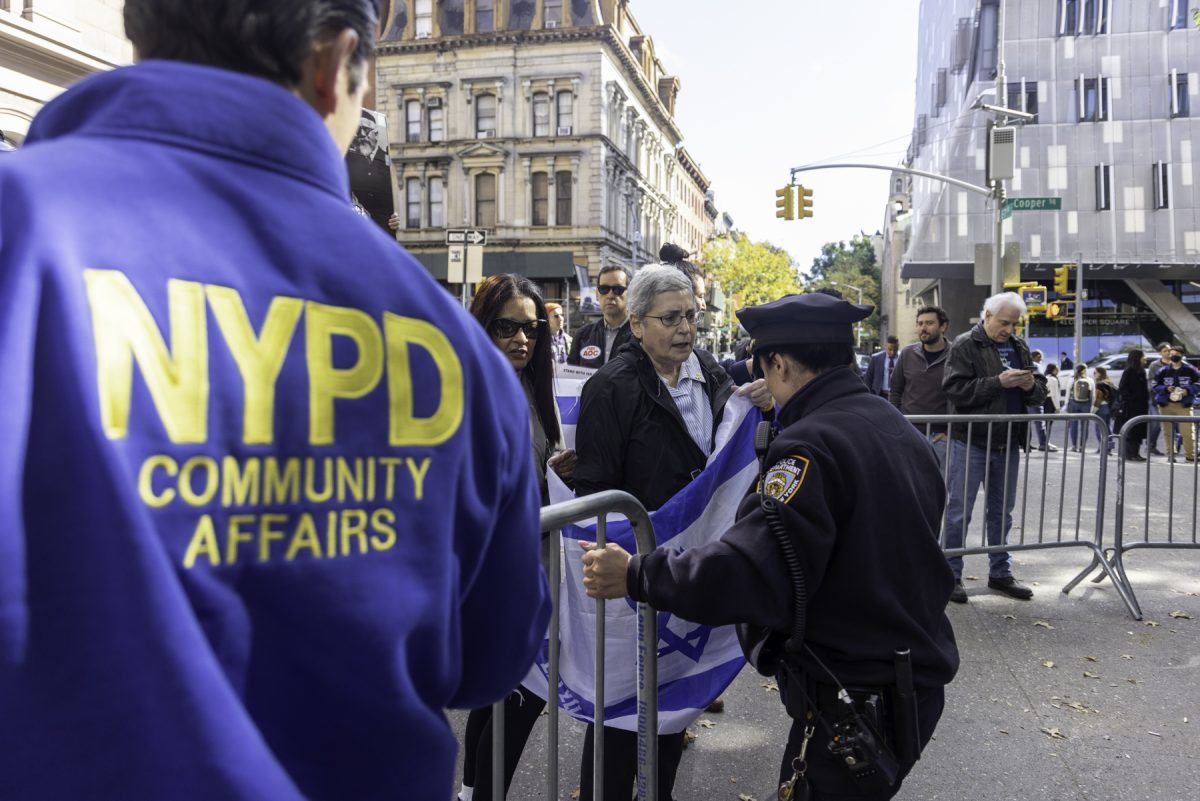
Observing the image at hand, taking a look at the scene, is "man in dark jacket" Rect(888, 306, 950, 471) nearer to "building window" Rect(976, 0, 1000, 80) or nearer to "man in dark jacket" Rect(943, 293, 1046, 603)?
"man in dark jacket" Rect(943, 293, 1046, 603)

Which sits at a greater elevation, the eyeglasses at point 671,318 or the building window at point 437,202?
the building window at point 437,202

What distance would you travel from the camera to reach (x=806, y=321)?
8.44 ft

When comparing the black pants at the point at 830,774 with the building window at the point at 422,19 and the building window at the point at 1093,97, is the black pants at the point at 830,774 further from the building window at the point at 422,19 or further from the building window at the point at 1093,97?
the building window at the point at 422,19

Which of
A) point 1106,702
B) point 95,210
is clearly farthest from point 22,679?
point 1106,702

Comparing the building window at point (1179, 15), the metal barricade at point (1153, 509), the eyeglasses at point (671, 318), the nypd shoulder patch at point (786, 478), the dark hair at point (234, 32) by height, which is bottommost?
the metal barricade at point (1153, 509)

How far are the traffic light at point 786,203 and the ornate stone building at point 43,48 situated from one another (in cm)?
1499

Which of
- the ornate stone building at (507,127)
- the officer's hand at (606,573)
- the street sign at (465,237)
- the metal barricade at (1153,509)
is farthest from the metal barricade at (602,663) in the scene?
the ornate stone building at (507,127)

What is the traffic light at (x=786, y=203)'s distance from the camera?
906 inches

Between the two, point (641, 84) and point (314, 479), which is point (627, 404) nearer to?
point (314, 479)

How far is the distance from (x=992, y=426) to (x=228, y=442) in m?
6.34

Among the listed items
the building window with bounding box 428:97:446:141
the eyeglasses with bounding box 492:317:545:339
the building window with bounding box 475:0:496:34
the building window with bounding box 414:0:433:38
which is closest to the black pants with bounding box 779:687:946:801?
the eyeglasses with bounding box 492:317:545:339

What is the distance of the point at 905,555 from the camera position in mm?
2408

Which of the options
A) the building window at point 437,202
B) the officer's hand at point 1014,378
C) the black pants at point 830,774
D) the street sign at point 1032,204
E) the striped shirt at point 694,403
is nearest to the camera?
the black pants at point 830,774

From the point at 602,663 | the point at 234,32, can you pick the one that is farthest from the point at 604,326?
the point at 234,32
